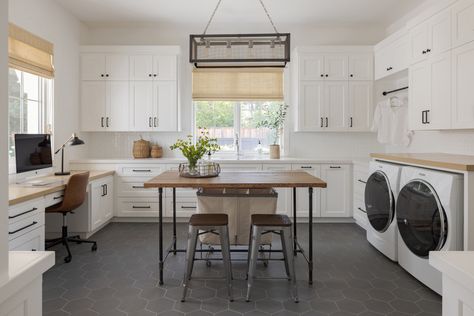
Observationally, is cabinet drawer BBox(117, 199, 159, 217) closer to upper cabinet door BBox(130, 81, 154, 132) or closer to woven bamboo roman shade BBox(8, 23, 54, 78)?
upper cabinet door BBox(130, 81, 154, 132)

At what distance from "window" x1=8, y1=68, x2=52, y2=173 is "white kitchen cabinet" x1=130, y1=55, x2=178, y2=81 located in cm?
120

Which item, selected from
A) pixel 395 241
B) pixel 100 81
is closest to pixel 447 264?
pixel 395 241

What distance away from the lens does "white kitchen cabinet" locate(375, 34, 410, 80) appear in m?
3.85

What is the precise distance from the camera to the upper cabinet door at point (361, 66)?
15.9 ft

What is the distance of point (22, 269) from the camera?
89cm

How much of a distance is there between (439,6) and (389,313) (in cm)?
283

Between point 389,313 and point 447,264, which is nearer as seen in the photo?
point 447,264

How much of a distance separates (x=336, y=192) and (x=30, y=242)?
3737 mm

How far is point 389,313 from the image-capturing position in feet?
7.61

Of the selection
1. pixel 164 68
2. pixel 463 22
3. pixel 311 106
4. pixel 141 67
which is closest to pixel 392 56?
pixel 311 106

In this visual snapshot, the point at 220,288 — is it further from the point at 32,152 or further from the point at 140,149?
the point at 140,149

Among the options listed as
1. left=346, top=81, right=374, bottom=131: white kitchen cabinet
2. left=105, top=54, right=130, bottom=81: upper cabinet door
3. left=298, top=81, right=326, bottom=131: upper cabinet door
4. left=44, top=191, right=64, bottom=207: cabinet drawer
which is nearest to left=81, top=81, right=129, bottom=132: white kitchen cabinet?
left=105, top=54, right=130, bottom=81: upper cabinet door

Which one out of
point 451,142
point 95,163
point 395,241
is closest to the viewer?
point 395,241

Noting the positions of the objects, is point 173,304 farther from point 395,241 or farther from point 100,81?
point 100,81
